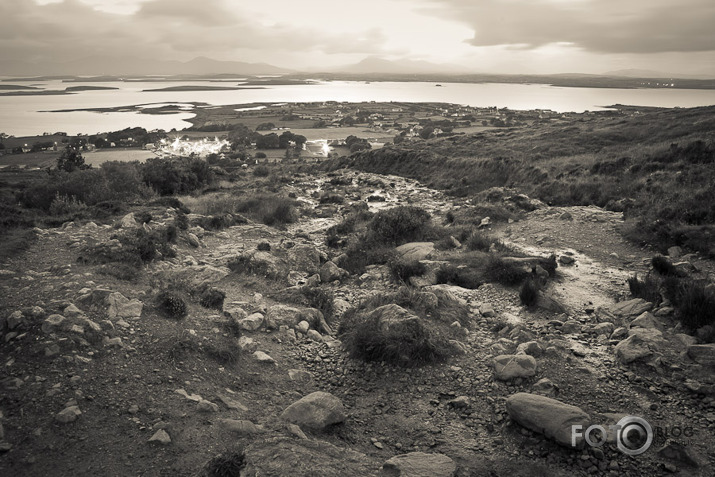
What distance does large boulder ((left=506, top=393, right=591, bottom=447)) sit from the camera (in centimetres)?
479

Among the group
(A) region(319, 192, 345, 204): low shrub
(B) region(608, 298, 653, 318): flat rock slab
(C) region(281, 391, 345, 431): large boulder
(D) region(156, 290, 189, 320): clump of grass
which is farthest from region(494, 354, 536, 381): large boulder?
(A) region(319, 192, 345, 204): low shrub

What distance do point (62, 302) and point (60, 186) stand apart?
16.6 m

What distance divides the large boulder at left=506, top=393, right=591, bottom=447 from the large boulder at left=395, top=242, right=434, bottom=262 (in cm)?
689

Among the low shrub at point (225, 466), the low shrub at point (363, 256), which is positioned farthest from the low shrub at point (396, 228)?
the low shrub at point (225, 466)

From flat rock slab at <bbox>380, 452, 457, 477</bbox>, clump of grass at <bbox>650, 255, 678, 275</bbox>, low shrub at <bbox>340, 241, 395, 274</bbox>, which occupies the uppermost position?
clump of grass at <bbox>650, 255, 678, 275</bbox>

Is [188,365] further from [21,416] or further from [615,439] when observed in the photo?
[615,439]

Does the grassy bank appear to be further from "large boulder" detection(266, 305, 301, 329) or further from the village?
the village

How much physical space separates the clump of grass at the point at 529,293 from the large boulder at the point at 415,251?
3.90 meters

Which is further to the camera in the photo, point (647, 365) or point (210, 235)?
point (210, 235)

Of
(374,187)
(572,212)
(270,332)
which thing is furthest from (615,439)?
(374,187)

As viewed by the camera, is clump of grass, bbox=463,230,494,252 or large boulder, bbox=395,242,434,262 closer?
large boulder, bbox=395,242,434,262

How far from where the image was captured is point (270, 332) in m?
7.93

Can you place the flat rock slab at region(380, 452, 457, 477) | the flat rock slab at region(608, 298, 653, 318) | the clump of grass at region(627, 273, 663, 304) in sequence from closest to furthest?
the flat rock slab at region(380, 452, 457, 477) < the flat rock slab at region(608, 298, 653, 318) < the clump of grass at region(627, 273, 663, 304)

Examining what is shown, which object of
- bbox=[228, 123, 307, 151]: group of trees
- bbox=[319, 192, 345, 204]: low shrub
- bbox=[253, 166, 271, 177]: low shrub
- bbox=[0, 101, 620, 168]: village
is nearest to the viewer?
bbox=[319, 192, 345, 204]: low shrub
